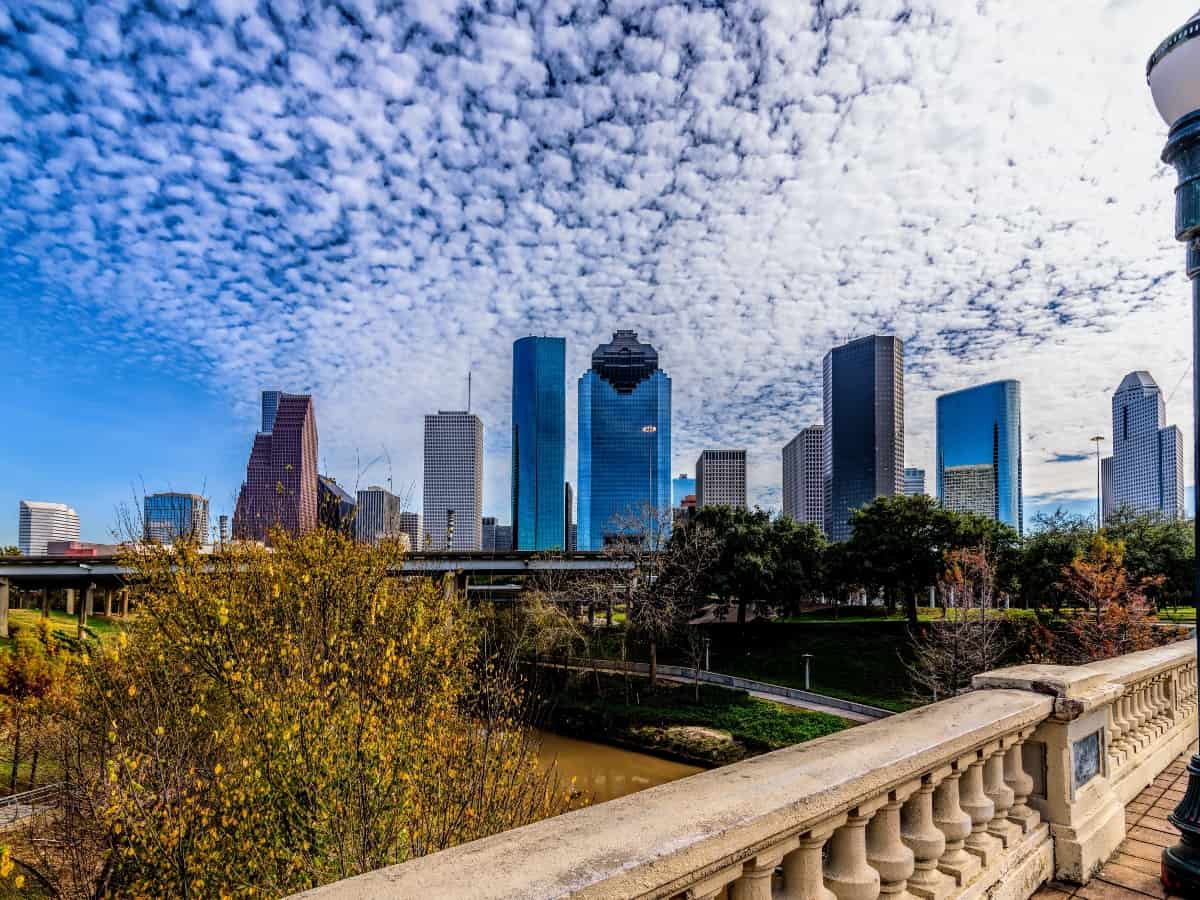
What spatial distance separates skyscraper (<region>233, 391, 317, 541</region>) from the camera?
1351cm

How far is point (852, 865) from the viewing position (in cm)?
225

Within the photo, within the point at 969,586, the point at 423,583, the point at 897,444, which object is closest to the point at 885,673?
the point at 969,586

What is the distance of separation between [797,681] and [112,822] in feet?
95.8

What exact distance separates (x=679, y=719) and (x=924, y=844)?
25640mm

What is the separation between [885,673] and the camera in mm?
30453

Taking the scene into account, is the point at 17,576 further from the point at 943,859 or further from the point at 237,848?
the point at 943,859

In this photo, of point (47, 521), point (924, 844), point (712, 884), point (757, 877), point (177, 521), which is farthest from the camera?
point (47, 521)

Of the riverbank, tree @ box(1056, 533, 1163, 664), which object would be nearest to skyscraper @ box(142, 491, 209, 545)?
the riverbank

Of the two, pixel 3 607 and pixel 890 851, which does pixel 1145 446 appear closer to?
pixel 890 851

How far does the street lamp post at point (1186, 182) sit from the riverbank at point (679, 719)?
20748 mm

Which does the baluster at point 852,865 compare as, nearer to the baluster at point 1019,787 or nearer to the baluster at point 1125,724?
the baluster at point 1019,787

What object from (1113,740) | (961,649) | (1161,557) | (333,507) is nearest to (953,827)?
(1113,740)

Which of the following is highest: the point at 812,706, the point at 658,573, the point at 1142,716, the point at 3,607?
the point at 1142,716

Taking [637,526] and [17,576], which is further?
[17,576]
